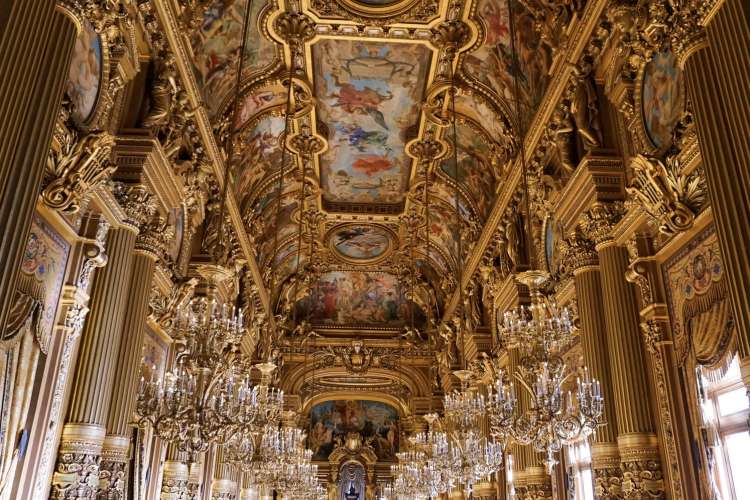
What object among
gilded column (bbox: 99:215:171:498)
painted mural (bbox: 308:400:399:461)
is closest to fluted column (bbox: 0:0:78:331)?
gilded column (bbox: 99:215:171:498)

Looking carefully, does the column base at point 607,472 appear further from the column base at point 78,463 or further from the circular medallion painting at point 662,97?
the column base at point 78,463

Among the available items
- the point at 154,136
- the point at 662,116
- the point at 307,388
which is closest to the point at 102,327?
the point at 154,136

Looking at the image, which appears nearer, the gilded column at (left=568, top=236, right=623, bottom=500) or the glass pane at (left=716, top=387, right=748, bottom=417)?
the glass pane at (left=716, top=387, right=748, bottom=417)

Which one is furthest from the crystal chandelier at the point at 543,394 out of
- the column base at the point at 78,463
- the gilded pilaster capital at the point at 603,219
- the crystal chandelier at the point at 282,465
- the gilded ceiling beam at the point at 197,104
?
the gilded ceiling beam at the point at 197,104

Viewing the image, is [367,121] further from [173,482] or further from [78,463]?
[78,463]

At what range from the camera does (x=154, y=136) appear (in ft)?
29.9

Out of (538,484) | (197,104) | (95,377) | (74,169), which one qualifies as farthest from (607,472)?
(197,104)

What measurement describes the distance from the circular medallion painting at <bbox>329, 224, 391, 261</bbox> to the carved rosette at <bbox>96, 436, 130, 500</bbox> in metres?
14.0

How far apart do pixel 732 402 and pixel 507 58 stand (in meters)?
8.18

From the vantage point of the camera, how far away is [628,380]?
8148 mm

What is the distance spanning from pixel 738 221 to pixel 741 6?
1726 millimetres

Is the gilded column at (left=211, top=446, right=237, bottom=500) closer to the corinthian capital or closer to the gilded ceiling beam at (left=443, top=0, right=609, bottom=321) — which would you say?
the gilded ceiling beam at (left=443, top=0, right=609, bottom=321)

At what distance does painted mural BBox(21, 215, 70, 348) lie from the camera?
6.67 meters

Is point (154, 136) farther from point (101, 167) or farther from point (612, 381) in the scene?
point (612, 381)
